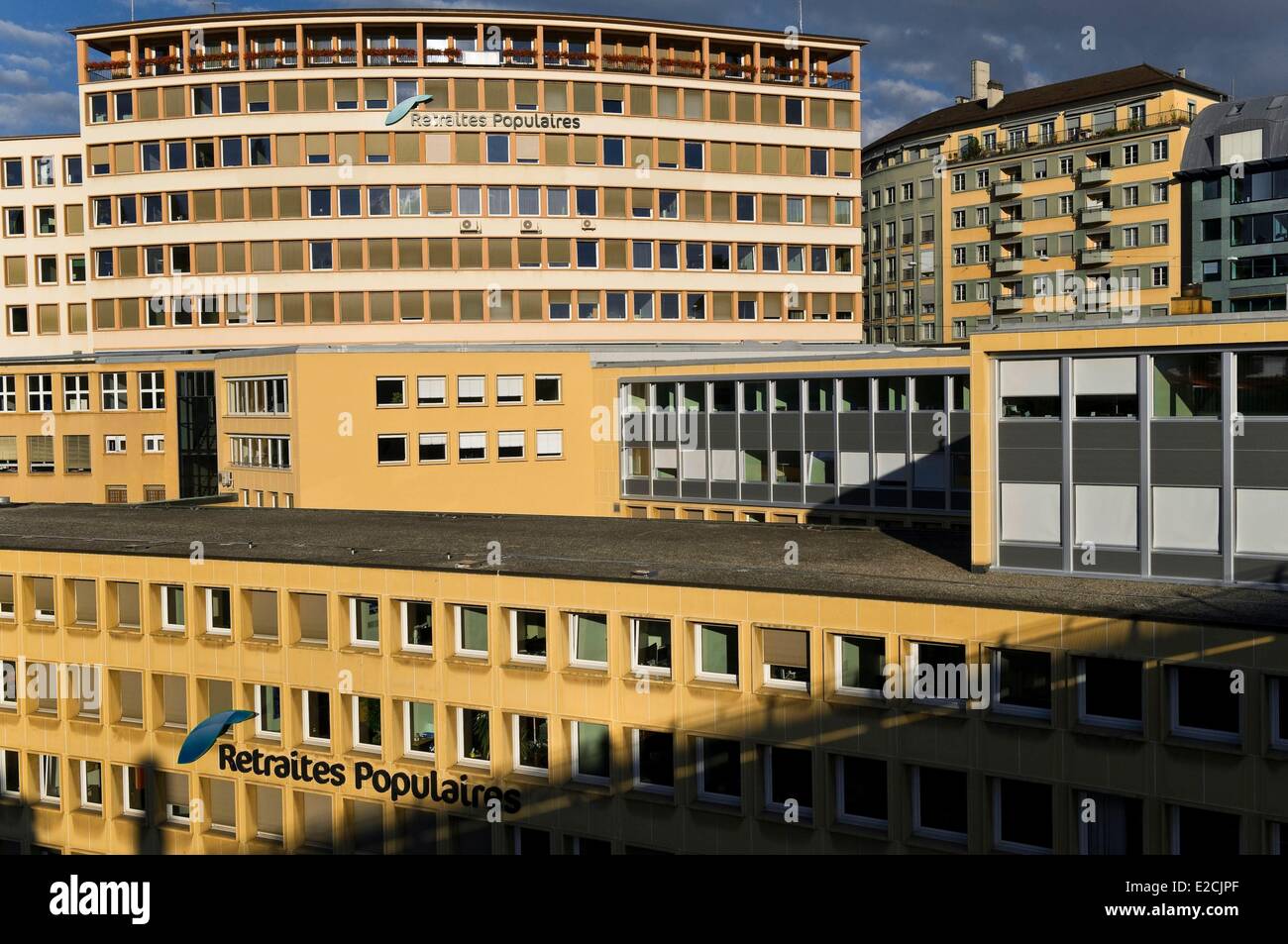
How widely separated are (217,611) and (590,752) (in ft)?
32.1

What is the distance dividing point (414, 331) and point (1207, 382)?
140ft

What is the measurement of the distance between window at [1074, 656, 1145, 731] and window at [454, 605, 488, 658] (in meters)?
11.4

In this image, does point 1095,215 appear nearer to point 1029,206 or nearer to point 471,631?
point 1029,206

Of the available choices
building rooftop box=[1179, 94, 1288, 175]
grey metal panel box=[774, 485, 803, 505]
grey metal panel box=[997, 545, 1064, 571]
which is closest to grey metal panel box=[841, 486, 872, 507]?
grey metal panel box=[774, 485, 803, 505]

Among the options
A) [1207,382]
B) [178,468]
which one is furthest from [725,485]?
[1207,382]

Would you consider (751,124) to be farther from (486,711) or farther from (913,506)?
(486,711)

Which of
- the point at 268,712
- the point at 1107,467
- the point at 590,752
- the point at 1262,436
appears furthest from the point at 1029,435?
the point at 268,712

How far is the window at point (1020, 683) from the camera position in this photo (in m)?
20.9

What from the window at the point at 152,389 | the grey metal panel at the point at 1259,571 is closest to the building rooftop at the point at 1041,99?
the window at the point at 152,389

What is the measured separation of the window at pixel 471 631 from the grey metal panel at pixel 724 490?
24.6 metres

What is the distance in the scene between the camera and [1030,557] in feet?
82.6

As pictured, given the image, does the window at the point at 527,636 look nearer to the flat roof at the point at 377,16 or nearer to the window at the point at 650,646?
the window at the point at 650,646

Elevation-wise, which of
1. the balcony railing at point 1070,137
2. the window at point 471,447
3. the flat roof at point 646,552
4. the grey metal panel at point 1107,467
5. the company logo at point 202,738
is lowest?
the company logo at point 202,738

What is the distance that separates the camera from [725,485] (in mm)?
50594
